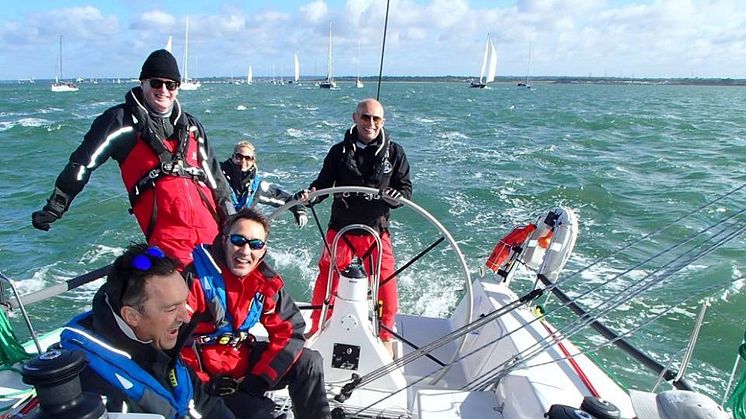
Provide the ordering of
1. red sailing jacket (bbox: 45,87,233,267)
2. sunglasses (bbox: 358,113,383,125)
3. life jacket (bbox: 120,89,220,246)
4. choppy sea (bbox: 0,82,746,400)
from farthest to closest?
choppy sea (bbox: 0,82,746,400) → sunglasses (bbox: 358,113,383,125) → life jacket (bbox: 120,89,220,246) → red sailing jacket (bbox: 45,87,233,267)

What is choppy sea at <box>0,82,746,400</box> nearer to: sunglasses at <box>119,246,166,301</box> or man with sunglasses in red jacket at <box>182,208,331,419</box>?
man with sunglasses in red jacket at <box>182,208,331,419</box>

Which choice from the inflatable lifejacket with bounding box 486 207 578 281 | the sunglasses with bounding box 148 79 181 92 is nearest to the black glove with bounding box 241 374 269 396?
the sunglasses with bounding box 148 79 181 92

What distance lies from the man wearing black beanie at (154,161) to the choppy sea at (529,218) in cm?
173

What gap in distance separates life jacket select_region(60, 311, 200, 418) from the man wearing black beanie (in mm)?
982

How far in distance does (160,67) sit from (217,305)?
1.17 m

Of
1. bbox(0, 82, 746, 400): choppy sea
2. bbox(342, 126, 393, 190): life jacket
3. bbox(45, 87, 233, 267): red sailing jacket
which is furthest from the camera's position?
bbox(0, 82, 746, 400): choppy sea

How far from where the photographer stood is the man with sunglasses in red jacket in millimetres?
1974

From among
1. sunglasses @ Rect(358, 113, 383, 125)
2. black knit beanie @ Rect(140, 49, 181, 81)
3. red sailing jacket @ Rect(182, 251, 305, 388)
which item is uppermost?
black knit beanie @ Rect(140, 49, 181, 81)

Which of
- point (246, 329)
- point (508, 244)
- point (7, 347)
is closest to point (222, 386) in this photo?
point (246, 329)

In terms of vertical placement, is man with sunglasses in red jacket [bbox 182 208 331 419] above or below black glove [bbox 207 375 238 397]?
above

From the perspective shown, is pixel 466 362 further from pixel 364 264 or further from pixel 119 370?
pixel 119 370

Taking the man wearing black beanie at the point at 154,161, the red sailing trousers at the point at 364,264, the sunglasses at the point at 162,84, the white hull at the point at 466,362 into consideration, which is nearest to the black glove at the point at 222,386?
the white hull at the point at 466,362

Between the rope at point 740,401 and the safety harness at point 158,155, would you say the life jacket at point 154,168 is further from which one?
the rope at point 740,401

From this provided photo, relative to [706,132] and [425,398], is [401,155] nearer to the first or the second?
[425,398]
